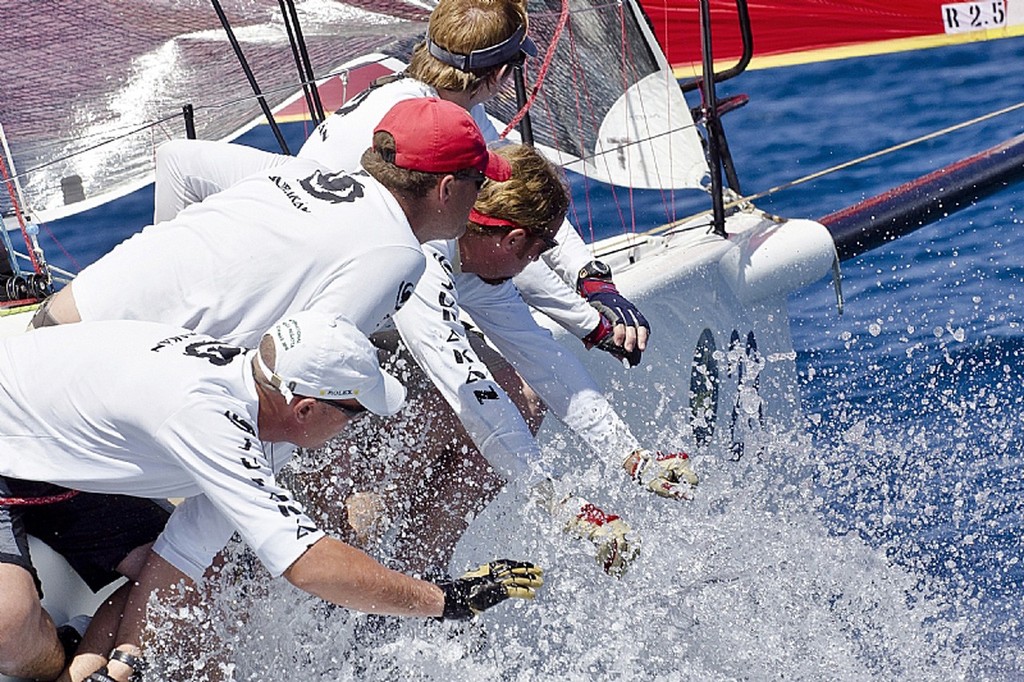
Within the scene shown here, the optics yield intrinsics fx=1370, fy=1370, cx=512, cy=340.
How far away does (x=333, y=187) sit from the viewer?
2285 mm

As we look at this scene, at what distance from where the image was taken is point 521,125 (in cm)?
360

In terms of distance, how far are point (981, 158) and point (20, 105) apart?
9.94ft

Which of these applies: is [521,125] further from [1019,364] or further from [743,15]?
[1019,364]

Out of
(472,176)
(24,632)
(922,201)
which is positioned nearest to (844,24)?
(922,201)

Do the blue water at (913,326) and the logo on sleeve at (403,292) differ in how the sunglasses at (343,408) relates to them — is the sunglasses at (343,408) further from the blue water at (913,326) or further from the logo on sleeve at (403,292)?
the blue water at (913,326)

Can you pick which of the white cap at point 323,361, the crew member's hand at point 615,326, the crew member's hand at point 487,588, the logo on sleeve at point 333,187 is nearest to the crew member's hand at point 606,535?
the crew member's hand at point 487,588

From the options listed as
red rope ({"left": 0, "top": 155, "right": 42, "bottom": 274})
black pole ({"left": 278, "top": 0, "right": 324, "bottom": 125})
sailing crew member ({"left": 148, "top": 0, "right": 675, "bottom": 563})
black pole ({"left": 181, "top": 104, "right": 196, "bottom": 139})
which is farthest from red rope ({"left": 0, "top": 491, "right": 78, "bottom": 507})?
red rope ({"left": 0, "top": 155, "right": 42, "bottom": 274})

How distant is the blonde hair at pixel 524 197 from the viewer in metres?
2.51

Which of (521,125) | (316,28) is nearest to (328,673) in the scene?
(521,125)

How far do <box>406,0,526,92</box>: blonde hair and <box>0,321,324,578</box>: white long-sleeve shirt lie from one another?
0.82 m

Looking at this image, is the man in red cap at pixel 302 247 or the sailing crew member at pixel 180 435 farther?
the man in red cap at pixel 302 247

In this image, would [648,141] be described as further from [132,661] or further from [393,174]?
[132,661]

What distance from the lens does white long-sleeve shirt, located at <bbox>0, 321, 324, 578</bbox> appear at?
1898 mm

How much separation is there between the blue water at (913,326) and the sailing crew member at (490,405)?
91 centimetres
